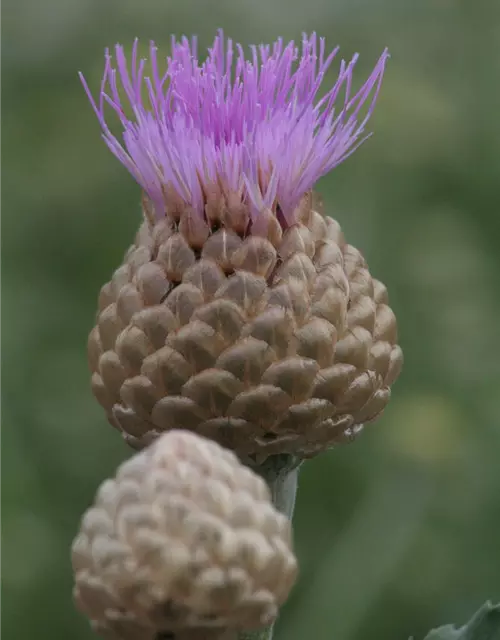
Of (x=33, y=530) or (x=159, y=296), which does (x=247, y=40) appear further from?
(x=159, y=296)

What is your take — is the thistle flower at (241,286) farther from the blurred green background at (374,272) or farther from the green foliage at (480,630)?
the blurred green background at (374,272)

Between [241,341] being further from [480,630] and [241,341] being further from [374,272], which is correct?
[374,272]

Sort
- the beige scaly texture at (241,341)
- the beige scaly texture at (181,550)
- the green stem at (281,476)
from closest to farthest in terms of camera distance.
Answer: the beige scaly texture at (181,550) → the beige scaly texture at (241,341) → the green stem at (281,476)

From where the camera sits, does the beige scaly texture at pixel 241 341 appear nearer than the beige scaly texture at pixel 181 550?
No

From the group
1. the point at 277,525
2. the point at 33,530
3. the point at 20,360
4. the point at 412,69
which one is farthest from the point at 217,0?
the point at 277,525

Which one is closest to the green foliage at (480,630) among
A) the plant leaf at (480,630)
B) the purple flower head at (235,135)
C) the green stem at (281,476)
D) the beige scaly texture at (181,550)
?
the plant leaf at (480,630)

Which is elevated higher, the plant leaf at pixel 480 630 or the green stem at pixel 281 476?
the green stem at pixel 281 476

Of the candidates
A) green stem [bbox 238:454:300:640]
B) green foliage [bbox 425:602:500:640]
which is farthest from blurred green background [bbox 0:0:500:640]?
green stem [bbox 238:454:300:640]
